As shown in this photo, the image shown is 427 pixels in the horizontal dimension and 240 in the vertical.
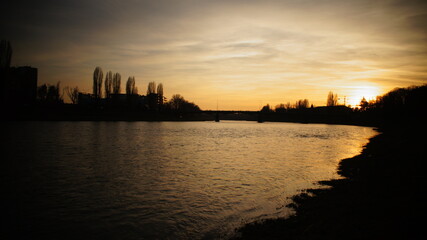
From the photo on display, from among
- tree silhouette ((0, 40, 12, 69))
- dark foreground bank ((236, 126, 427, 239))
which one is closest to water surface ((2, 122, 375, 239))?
dark foreground bank ((236, 126, 427, 239))

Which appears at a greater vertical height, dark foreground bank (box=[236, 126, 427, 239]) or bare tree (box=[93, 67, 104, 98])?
bare tree (box=[93, 67, 104, 98])

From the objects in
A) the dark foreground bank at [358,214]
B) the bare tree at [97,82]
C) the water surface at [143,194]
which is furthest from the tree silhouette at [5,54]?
the dark foreground bank at [358,214]

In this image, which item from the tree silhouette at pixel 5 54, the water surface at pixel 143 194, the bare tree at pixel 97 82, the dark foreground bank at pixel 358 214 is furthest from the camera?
the bare tree at pixel 97 82

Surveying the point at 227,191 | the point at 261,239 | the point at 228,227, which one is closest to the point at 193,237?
the point at 228,227

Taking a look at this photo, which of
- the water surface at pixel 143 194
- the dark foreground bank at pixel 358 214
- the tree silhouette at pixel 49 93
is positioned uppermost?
the tree silhouette at pixel 49 93

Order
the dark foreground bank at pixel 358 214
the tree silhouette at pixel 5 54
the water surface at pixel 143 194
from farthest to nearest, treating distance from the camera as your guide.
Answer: the tree silhouette at pixel 5 54 < the water surface at pixel 143 194 < the dark foreground bank at pixel 358 214

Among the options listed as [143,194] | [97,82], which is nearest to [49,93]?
[97,82]

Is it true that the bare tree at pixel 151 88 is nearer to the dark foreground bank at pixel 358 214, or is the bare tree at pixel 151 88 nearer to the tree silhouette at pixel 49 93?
the tree silhouette at pixel 49 93

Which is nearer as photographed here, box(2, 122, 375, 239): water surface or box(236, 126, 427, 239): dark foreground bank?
box(236, 126, 427, 239): dark foreground bank

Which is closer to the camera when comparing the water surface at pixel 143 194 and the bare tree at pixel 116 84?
the water surface at pixel 143 194

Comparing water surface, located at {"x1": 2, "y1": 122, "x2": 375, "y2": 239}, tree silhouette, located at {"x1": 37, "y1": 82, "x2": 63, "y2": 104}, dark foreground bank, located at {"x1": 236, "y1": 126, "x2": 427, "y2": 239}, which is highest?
tree silhouette, located at {"x1": 37, "y1": 82, "x2": 63, "y2": 104}

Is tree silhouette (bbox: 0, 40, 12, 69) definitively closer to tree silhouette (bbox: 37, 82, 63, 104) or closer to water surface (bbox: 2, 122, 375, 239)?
tree silhouette (bbox: 37, 82, 63, 104)

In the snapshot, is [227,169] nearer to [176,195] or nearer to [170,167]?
[170,167]

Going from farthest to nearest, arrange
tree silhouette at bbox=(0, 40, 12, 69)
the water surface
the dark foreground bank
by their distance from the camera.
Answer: tree silhouette at bbox=(0, 40, 12, 69) < the water surface < the dark foreground bank
